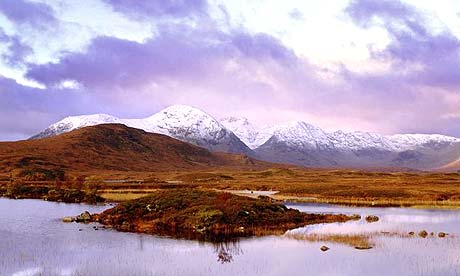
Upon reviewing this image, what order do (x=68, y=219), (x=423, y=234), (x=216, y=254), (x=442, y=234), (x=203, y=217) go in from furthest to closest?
(x=68, y=219)
(x=203, y=217)
(x=423, y=234)
(x=442, y=234)
(x=216, y=254)

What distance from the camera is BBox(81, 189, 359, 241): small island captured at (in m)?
55.2

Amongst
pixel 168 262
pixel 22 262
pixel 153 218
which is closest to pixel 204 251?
pixel 168 262

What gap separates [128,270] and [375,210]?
48634 millimetres

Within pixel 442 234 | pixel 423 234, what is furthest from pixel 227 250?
pixel 442 234

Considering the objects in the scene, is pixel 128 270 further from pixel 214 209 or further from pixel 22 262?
pixel 214 209

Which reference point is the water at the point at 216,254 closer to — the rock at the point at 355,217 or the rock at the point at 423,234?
the rock at the point at 423,234

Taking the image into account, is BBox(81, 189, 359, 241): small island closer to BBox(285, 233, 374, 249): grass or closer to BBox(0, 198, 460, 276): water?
BBox(0, 198, 460, 276): water

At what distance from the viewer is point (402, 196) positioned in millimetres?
93688

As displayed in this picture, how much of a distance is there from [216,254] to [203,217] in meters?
15.9

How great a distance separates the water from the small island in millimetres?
4026

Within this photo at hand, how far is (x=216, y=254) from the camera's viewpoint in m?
42.1

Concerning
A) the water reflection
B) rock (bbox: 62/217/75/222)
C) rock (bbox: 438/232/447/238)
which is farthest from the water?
rock (bbox: 62/217/75/222)

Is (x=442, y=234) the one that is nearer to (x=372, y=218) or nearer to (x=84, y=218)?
(x=372, y=218)

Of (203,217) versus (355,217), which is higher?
(203,217)
